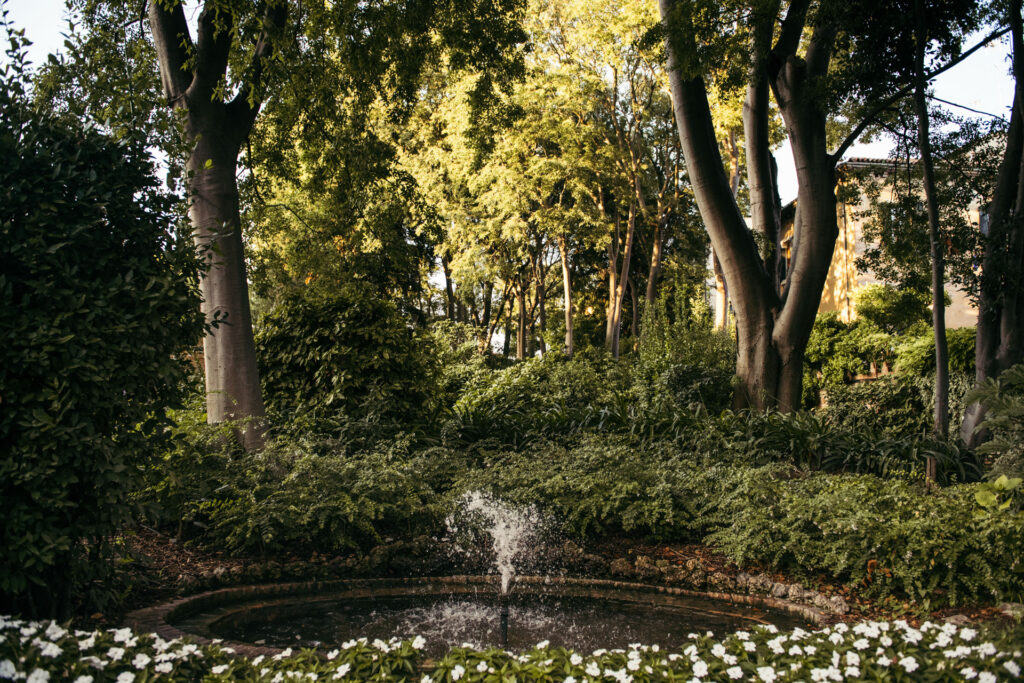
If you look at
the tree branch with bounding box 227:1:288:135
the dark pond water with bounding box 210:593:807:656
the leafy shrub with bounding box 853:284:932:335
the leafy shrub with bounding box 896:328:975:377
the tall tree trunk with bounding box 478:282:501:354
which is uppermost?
the tree branch with bounding box 227:1:288:135

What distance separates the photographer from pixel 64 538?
341cm

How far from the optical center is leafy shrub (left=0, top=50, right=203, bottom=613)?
3.44 meters

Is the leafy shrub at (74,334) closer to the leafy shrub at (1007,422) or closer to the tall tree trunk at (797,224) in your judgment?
the leafy shrub at (1007,422)

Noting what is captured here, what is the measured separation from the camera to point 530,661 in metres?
3.28

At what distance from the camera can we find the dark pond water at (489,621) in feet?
14.7

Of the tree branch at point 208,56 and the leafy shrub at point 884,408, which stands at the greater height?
the tree branch at point 208,56

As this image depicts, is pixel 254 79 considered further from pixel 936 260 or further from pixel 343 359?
pixel 936 260

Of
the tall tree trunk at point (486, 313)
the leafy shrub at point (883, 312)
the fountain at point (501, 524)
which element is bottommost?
the fountain at point (501, 524)

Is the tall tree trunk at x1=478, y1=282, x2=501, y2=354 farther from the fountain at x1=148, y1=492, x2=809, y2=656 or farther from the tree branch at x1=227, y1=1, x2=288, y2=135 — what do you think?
the fountain at x1=148, y1=492, x2=809, y2=656

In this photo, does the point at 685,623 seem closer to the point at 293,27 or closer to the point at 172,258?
the point at 172,258

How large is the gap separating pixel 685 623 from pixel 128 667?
3.28 meters

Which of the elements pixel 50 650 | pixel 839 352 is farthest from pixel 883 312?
pixel 50 650

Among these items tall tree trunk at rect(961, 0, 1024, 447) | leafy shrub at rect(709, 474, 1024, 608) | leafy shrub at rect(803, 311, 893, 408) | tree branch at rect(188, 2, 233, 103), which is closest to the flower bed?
leafy shrub at rect(709, 474, 1024, 608)

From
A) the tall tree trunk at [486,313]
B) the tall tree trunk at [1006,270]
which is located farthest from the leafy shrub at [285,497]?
the tall tree trunk at [486,313]
